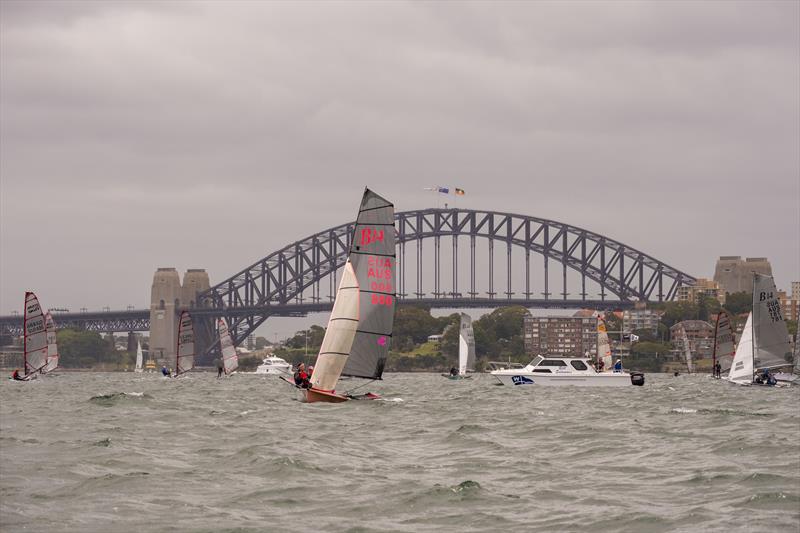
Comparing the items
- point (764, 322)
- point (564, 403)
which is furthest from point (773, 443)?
point (764, 322)

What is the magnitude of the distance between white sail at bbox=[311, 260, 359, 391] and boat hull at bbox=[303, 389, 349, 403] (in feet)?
1.19

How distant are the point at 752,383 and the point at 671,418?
113 feet

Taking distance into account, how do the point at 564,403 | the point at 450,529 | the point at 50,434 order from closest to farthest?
the point at 450,529 < the point at 50,434 < the point at 564,403

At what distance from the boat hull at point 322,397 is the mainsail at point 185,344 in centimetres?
6756

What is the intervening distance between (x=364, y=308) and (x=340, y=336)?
130cm

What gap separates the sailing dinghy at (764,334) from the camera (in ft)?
224

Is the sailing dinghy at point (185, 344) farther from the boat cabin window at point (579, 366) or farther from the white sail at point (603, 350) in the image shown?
the boat cabin window at point (579, 366)

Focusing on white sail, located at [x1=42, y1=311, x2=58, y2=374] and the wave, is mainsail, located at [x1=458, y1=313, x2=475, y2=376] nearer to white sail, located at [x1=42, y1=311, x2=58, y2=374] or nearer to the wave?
white sail, located at [x1=42, y1=311, x2=58, y2=374]

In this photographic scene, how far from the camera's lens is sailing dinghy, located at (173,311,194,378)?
109 meters

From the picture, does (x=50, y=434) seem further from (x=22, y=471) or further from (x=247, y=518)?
(x=247, y=518)

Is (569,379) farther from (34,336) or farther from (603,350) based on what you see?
(34,336)

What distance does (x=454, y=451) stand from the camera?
2647cm

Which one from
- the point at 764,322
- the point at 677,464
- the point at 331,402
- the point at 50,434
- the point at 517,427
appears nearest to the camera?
the point at 677,464

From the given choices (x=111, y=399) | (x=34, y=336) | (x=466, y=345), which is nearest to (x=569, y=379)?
(x=111, y=399)
